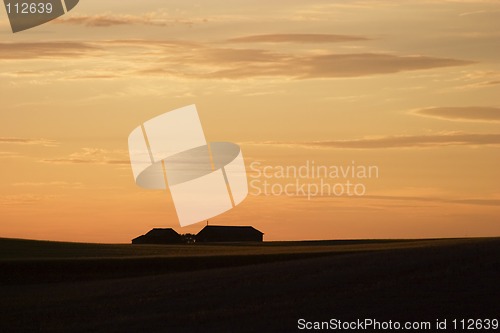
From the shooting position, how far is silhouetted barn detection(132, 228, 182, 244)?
11825 cm

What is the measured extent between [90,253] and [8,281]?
54.9 feet

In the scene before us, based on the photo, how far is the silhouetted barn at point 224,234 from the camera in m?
122

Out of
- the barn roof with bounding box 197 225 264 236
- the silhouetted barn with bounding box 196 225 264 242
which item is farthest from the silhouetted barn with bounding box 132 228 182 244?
the barn roof with bounding box 197 225 264 236

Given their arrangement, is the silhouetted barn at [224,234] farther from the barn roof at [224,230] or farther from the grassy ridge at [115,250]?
the grassy ridge at [115,250]

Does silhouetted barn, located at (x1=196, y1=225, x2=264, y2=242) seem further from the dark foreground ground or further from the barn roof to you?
the dark foreground ground

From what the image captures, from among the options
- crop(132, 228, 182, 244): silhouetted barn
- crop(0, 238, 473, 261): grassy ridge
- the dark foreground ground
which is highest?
crop(132, 228, 182, 244): silhouetted barn

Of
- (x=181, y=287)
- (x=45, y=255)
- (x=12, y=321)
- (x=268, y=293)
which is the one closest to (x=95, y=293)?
(x=181, y=287)

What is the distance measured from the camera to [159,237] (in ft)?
395

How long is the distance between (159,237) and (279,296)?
89.4 metres

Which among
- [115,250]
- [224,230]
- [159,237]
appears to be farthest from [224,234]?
[115,250]

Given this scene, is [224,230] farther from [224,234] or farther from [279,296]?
[279,296]

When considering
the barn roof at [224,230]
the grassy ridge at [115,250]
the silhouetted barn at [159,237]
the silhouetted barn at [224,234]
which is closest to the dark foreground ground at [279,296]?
the grassy ridge at [115,250]

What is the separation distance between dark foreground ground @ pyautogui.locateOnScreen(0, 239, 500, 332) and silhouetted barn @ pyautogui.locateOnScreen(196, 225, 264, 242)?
249 ft

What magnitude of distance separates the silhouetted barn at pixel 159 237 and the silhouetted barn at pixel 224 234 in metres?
2.86
